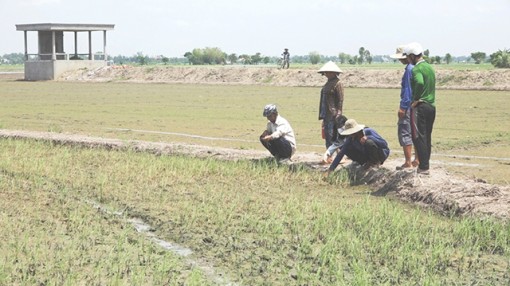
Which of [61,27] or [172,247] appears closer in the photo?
[172,247]

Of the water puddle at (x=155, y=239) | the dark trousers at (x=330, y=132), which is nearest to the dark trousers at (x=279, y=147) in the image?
the dark trousers at (x=330, y=132)

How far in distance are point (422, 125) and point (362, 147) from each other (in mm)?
1038

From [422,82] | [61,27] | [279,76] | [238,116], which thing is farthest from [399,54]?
[61,27]

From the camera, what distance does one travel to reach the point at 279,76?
3666 cm

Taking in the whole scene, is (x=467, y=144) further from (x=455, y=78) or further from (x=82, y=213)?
(x=455, y=78)

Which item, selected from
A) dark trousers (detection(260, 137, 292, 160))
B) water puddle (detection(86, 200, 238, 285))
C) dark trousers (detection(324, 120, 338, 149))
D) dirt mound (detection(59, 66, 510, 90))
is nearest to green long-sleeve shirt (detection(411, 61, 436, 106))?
dark trousers (detection(324, 120, 338, 149))

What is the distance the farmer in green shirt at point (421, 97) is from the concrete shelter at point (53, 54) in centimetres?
3502

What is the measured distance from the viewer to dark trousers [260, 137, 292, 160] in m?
10.4

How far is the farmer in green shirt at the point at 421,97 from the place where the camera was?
845cm

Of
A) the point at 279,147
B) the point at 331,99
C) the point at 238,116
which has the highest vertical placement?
the point at 331,99

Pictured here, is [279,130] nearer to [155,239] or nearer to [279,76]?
[155,239]

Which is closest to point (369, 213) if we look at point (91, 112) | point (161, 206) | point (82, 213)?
point (161, 206)

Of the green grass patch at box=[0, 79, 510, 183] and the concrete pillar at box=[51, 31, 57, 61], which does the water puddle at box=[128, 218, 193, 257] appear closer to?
the green grass patch at box=[0, 79, 510, 183]

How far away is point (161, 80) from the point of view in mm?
40406
